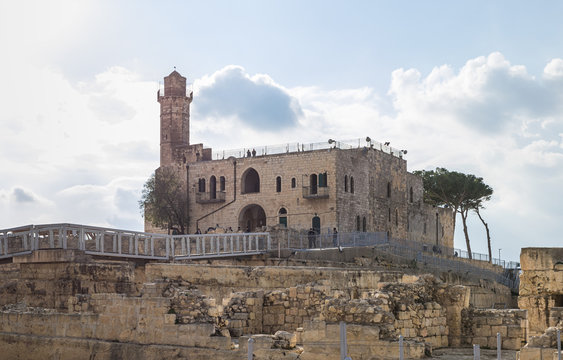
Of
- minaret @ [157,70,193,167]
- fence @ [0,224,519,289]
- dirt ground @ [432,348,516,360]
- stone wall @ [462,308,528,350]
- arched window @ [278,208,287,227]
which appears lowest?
dirt ground @ [432,348,516,360]

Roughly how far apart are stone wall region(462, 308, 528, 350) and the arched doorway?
38.2 meters

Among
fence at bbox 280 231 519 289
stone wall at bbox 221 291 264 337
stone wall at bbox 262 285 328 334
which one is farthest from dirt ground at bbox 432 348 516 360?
fence at bbox 280 231 519 289

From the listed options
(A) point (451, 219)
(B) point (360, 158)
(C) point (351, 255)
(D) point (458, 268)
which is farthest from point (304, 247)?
(A) point (451, 219)

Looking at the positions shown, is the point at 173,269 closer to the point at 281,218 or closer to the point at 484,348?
the point at 484,348

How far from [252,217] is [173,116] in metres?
11.0

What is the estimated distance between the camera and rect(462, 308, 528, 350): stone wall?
1678cm

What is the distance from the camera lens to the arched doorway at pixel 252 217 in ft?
182

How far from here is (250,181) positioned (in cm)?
5634

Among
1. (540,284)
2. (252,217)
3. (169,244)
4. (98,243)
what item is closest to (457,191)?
(252,217)

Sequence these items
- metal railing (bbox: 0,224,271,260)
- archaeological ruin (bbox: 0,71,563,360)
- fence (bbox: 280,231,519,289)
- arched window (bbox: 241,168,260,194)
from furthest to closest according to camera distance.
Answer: arched window (bbox: 241,168,260,194), fence (bbox: 280,231,519,289), metal railing (bbox: 0,224,271,260), archaeological ruin (bbox: 0,71,563,360)

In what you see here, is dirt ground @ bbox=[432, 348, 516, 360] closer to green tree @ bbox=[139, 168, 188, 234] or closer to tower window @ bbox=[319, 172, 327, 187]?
tower window @ bbox=[319, 172, 327, 187]

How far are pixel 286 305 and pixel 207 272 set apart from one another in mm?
5019

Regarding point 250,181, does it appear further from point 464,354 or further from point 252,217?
point 464,354

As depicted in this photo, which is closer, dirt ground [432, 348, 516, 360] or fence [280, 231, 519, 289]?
dirt ground [432, 348, 516, 360]
